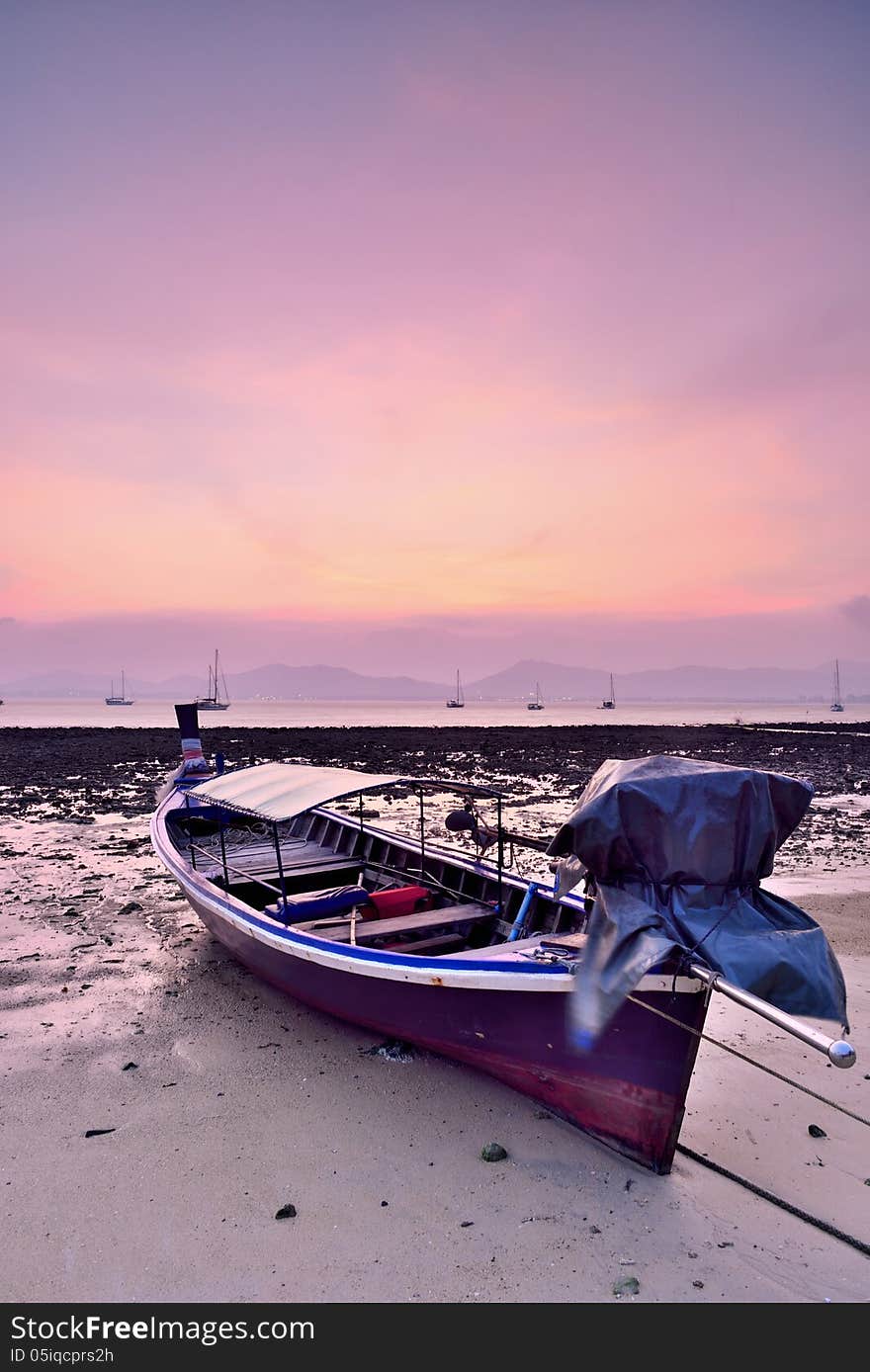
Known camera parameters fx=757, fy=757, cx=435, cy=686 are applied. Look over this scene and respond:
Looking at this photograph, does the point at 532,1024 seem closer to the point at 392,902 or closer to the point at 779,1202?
the point at 779,1202

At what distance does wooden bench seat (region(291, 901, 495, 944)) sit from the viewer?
8391 mm

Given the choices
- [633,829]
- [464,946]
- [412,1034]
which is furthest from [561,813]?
[633,829]

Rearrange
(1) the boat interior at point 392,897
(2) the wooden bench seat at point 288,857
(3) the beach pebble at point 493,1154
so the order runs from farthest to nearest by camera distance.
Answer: (2) the wooden bench seat at point 288,857
(1) the boat interior at point 392,897
(3) the beach pebble at point 493,1154

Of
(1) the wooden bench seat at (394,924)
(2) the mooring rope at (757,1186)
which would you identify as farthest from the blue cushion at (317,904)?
(2) the mooring rope at (757,1186)

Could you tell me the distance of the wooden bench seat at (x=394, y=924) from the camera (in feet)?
27.5

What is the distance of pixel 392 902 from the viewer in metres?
9.33

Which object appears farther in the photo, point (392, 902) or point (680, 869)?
point (392, 902)

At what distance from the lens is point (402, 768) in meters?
35.8

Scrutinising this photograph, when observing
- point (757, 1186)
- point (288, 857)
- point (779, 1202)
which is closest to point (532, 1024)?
point (757, 1186)

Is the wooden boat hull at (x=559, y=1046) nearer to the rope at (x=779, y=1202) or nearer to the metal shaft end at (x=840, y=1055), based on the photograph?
the rope at (x=779, y=1202)

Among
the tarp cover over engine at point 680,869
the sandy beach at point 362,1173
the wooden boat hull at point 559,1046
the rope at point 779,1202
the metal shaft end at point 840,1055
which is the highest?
the tarp cover over engine at point 680,869

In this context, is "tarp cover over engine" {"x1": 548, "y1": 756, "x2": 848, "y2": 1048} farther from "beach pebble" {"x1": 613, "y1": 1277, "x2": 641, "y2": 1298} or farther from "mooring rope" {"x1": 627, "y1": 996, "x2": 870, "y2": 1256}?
"beach pebble" {"x1": 613, "y1": 1277, "x2": 641, "y2": 1298}

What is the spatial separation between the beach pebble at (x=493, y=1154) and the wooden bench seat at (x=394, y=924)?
2.47 metres

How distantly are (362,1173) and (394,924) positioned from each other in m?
2.80
